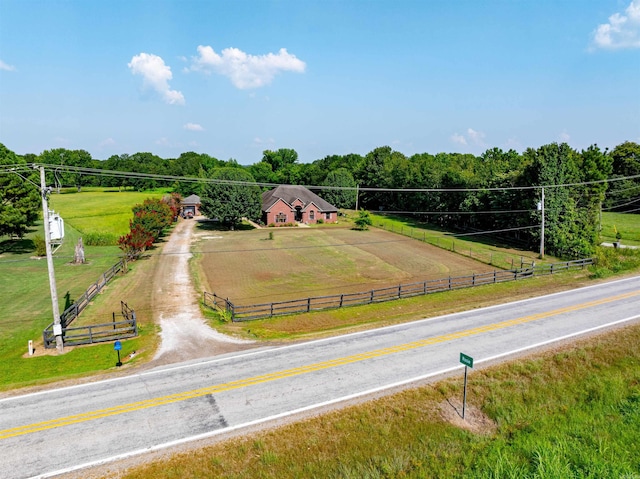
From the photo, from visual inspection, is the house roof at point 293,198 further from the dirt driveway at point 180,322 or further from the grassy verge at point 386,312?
the grassy verge at point 386,312

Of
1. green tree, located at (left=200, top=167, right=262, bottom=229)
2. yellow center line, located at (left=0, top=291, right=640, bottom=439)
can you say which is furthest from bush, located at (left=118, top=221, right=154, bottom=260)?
yellow center line, located at (left=0, top=291, right=640, bottom=439)

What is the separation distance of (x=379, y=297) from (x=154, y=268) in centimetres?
2212

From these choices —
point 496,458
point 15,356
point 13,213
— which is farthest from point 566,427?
point 13,213

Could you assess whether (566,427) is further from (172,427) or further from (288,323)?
(288,323)

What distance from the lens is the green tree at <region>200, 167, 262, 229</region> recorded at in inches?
2394

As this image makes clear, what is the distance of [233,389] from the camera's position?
47.9ft

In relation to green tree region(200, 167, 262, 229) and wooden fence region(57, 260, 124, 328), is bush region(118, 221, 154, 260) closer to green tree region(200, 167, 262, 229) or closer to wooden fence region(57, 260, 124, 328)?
wooden fence region(57, 260, 124, 328)

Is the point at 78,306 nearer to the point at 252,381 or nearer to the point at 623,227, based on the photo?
the point at 252,381

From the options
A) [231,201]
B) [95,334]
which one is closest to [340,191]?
[231,201]

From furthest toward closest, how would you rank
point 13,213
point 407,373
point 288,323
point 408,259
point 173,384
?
point 408,259 → point 13,213 → point 288,323 → point 407,373 → point 173,384

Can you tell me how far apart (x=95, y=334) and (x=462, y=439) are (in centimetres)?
1851

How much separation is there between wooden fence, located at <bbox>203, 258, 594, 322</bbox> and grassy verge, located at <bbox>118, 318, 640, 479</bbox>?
10.9 metres

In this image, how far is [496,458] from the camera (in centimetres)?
1088

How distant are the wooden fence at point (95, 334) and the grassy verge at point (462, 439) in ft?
36.6
